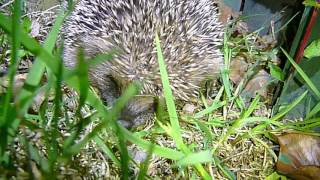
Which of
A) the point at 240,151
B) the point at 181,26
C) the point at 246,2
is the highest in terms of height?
the point at 246,2

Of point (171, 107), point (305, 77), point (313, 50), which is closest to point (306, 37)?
point (313, 50)

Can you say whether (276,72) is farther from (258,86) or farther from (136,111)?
(136,111)

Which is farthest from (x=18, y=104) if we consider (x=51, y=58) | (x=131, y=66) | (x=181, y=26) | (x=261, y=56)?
(x=261, y=56)

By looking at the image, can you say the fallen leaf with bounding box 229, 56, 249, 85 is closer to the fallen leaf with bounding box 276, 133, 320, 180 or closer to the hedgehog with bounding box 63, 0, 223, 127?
the hedgehog with bounding box 63, 0, 223, 127

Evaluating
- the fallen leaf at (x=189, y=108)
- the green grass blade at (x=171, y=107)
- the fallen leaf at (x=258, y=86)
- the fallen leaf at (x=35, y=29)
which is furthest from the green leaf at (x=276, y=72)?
the fallen leaf at (x=35, y=29)

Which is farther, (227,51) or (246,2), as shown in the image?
(246,2)

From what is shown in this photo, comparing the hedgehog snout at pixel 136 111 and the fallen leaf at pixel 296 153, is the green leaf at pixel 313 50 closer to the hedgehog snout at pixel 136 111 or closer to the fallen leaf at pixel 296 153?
the fallen leaf at pixel 296 153

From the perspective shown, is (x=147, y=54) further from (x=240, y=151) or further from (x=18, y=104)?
(x=18, y=104)
